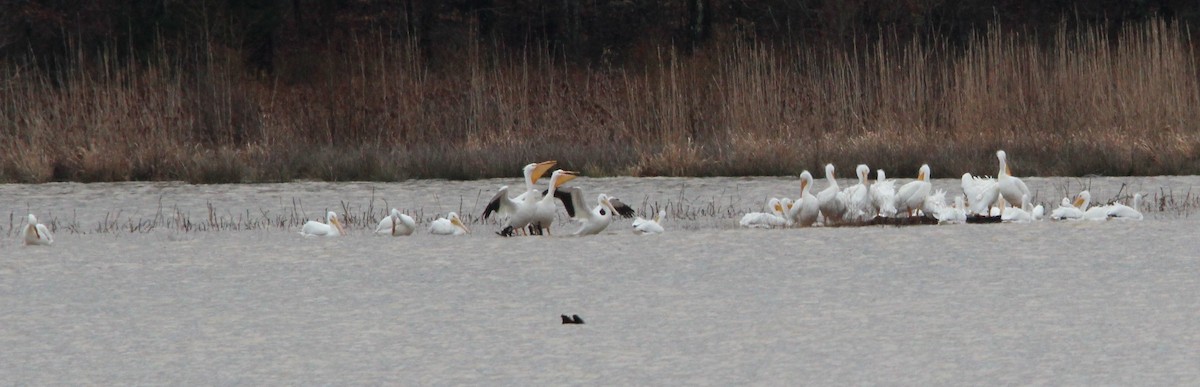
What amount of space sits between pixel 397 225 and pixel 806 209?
259 cm

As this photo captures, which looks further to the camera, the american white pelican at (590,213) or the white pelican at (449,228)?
the white pelican at (449,228)

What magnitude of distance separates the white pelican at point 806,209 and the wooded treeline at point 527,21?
58.8 feet

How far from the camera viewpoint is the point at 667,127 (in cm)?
1802

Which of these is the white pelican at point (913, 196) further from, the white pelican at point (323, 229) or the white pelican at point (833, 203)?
the white pelican at point (323, 229)

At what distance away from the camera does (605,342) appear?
6582 millimetres

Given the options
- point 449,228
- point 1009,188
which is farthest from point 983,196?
point 449,228

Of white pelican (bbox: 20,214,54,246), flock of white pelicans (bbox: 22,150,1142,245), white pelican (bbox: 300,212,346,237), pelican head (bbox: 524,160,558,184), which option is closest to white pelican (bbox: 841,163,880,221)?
flock of white pelicans (bbox: 22,150,1142,245)

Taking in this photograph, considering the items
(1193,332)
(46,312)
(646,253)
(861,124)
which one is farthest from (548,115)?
(1193,332)

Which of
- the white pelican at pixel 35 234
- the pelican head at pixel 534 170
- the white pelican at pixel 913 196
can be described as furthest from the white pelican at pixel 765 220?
the white pelican at pixel 35 234

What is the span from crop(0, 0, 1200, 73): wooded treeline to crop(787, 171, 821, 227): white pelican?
58.8 ft

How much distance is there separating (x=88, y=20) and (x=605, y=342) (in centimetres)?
2773

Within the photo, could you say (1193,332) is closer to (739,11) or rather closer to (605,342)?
(605,342)

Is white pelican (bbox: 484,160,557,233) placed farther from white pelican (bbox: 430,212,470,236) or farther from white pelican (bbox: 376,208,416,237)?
white pelican (bbox: 376,208,416,237)

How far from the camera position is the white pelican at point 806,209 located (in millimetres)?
11000
